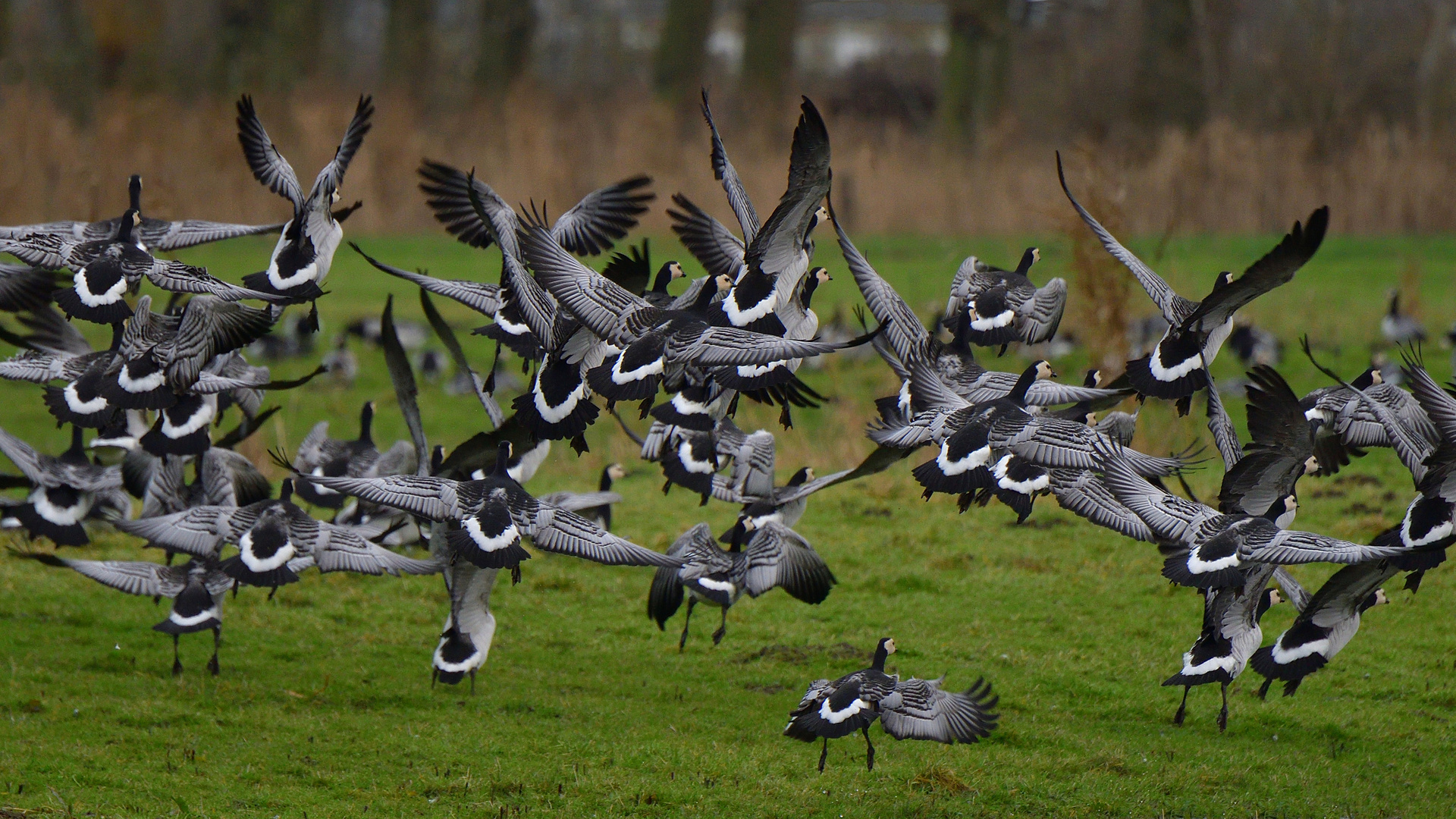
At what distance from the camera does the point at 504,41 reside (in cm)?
4000

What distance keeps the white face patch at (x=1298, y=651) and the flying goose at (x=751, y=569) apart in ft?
8.71

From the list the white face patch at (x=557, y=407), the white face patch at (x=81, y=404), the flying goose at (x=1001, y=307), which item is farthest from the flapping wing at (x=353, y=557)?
the flying goose at (x=1001, y=307)

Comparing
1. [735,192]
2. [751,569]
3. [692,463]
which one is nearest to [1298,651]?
[751,569]

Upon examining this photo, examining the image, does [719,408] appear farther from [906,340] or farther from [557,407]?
[906,340]

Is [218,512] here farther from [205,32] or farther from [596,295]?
[205,32]

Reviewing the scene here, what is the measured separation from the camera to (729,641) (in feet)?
39.1

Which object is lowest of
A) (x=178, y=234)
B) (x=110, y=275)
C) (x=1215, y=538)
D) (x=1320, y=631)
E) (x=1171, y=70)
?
(x=1320, y=631)

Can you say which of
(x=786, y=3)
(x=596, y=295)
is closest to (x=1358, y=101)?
(x=786, y=3)

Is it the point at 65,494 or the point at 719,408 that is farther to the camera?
the point at 65,494

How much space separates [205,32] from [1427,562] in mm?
45226

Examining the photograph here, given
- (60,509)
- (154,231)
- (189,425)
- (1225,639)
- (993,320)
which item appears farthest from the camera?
(60,509)

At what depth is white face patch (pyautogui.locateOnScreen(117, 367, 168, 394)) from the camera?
28.5ft

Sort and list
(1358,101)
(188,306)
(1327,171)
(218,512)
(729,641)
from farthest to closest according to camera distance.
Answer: (1358,101), (1327,171), (729,641), (218,512), (188,306)

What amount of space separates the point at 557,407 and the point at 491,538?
79 centimetres
